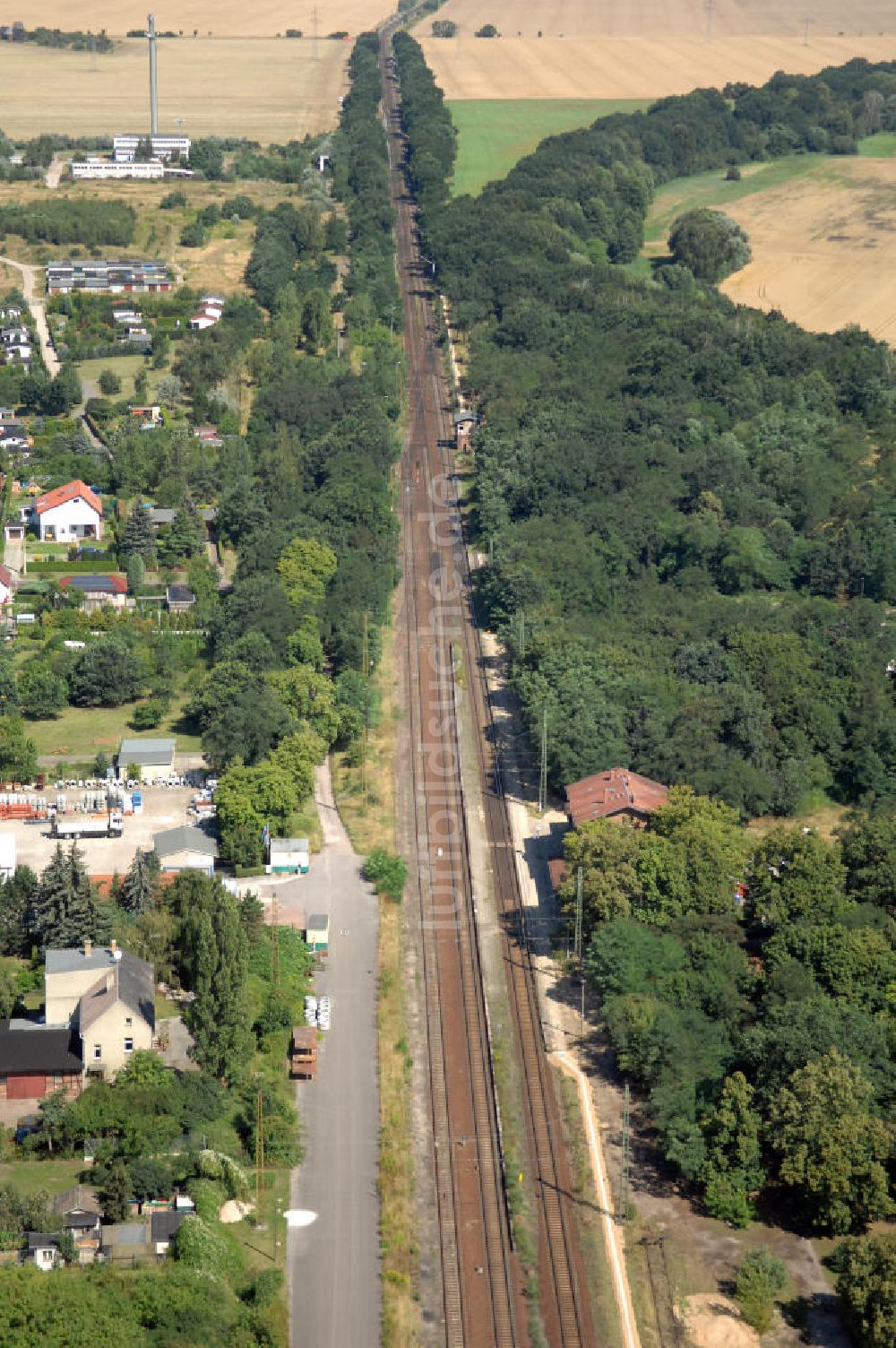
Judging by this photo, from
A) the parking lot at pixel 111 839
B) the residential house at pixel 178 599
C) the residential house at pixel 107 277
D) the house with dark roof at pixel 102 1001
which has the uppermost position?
the residential house at pixel 107 277

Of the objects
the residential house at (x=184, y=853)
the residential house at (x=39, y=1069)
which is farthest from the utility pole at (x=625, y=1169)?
the residential house at (x=184, y=853)

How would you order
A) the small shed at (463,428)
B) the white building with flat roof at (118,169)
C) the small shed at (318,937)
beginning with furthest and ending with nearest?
the white building with flat roof at (118,169) < the small shed at (463,428) < the small shed at (318,937)

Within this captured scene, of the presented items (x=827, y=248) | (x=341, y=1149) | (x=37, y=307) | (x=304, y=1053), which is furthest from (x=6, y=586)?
(x=827, y=248)

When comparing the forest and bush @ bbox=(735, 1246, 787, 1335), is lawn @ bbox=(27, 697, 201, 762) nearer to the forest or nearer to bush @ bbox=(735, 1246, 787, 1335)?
the forest

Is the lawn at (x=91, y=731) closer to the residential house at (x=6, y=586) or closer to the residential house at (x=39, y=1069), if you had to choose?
the residential house at (x=6, y=586)

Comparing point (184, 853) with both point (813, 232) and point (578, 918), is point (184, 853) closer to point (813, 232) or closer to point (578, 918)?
point (578, 918)

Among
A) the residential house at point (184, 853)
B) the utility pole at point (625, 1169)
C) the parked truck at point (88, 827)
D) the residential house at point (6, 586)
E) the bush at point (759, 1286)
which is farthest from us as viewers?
the residential house at point (6, 586)

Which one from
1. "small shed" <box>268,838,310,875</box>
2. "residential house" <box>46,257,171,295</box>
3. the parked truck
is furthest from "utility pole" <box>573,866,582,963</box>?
"residential house" <box>46,257,171,295</box>
